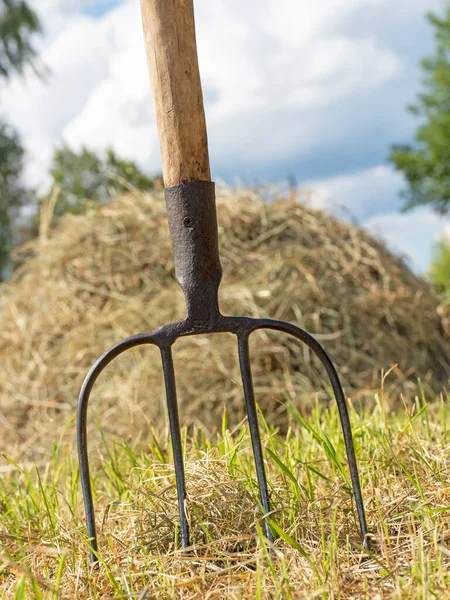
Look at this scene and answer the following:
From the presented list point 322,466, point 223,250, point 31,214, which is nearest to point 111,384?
point 223,250

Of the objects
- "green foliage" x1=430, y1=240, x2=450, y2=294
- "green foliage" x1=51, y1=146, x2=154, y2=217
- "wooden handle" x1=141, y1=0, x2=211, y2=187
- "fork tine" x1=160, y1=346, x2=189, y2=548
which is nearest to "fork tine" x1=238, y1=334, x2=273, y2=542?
"fork tine" x1=160, y1=346, x2=189, y2=548

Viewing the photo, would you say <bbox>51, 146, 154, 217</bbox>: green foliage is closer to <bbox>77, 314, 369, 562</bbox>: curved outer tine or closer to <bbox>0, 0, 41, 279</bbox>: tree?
<bbox>0, 0, 41, 279</bbox>: tree

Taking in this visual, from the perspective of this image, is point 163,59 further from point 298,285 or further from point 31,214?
point 31,214

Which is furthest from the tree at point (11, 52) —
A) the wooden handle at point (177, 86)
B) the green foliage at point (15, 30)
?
the wooden handle at point (177, 86)

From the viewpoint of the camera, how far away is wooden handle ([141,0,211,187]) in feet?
3.95

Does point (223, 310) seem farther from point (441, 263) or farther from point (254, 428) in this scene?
point (441, 263)

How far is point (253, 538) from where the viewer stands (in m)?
1.15

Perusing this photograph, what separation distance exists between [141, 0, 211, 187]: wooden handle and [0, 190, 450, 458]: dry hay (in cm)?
159

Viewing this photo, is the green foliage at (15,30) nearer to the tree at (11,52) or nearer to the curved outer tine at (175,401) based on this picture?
the tree at (11,52)

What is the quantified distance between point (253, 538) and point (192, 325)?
0.38 m

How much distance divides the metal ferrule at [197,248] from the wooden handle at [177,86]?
0.10 ft

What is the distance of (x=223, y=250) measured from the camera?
3.32 m

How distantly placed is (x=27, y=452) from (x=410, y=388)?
176cm

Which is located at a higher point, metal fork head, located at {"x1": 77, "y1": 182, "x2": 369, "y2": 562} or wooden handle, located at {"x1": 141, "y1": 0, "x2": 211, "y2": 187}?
wooden handle, located at {"x1": 141, "y1": 0, "x2": 211, "y2": 187}
